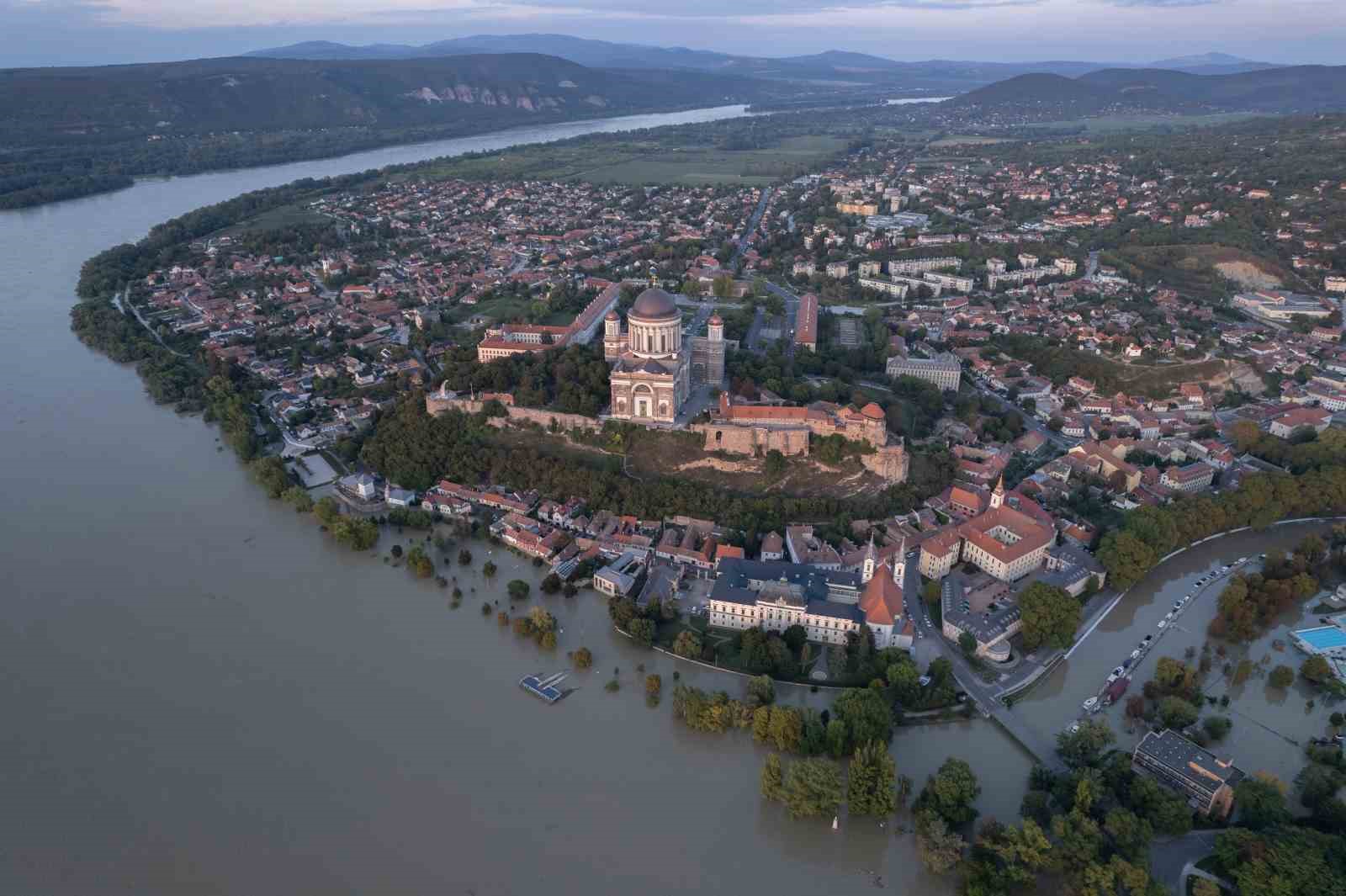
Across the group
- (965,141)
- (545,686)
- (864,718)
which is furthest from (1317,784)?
(965,141)

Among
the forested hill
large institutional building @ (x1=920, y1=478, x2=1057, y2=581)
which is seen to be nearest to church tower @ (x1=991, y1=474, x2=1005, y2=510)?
large institutional building @ (x1=920, y1=478, x2=1057, y2=581)

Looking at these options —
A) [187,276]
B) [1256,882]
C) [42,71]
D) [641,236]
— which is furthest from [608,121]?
[1256,882]

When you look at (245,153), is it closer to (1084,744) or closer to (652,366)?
(652,366)

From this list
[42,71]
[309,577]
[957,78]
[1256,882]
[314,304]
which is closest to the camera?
[1256,882]

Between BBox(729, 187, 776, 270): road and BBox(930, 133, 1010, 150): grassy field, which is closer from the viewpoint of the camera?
BBox(729, 187, 776, 270): road

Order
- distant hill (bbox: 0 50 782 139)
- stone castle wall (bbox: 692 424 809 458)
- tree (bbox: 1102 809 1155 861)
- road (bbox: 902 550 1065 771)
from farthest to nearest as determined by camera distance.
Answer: distant hill (bbox: 0 50 782 139) < stone castle wall (bbox: 692 424 809 458) < road (bbox: 902 550 1065 771) < tree (bbox: 1102 809 1155 861)

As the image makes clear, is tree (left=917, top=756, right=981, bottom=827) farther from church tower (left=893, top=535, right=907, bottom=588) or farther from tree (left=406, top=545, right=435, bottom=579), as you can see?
tree (left=406, top=545, right=435, bottom=579)

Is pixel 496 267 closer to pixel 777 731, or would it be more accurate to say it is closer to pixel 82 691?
pixel 82 691
